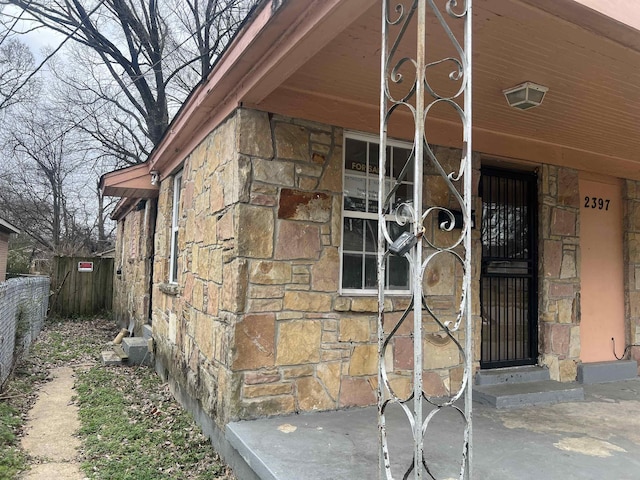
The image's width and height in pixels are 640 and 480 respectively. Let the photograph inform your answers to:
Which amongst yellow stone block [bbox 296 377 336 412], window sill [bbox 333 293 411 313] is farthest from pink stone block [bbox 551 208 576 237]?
yellow stone block [bbox 296 377 336 412]

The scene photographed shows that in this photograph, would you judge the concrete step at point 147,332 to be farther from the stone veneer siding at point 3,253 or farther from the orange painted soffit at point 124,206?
the stone veneer siding at point 3,253

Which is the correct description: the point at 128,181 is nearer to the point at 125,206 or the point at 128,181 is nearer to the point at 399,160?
the point at 125,206

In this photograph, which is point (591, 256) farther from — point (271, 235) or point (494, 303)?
point (271, 235)

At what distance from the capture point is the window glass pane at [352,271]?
4016 millimetres

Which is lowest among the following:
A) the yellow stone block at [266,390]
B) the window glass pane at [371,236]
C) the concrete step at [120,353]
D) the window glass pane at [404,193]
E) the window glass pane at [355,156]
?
the concrete step at [120,353]

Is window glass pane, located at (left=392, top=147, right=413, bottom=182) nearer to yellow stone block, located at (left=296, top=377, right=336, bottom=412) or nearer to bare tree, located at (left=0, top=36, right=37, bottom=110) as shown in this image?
yellow stone block, located at (left=296, top=377, right=336, bottom=412)

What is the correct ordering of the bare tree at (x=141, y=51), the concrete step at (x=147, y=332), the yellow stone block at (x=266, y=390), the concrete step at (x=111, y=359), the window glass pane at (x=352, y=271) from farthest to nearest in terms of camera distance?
the bare tree at (x=141, y=51)
the concrete step at (x=147, y=332)
the concrete step at (x=111, y=359)
the window glass pane at (x=352, y=271)
the yellow stone block at (x=266, y=390)

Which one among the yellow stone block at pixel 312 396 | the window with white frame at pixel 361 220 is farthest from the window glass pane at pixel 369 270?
the yellow stone block at pixel 312 396

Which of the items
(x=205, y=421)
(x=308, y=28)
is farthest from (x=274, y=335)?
(x=308, y=28)

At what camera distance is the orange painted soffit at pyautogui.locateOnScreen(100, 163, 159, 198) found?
714cm

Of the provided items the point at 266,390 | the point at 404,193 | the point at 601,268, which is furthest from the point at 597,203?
the point at 266,390

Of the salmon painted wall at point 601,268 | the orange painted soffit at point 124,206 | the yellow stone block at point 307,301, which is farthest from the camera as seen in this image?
the orange painted soffit at point 124,206

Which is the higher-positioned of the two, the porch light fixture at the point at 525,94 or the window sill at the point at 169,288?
the porch light fixture at the point at 525,94

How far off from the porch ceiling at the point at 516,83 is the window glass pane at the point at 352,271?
3.80ft
